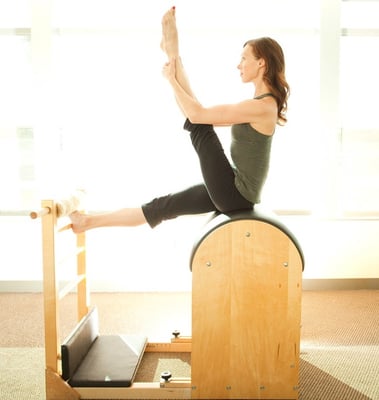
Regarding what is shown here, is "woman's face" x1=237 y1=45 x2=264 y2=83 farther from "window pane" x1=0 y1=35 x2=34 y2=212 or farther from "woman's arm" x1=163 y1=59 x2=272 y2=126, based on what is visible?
"window pane" x1=0 y1=35 x2=34 y2=212

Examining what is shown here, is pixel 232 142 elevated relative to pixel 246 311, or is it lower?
elevated

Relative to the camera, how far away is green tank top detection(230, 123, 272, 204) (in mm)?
1625

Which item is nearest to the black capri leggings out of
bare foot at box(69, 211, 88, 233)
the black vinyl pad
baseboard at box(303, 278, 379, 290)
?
bare foot at box(69, 211, 88, 233)

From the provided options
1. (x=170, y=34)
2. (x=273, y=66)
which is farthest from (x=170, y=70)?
(x=273, y=66)

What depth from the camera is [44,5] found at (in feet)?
9.22

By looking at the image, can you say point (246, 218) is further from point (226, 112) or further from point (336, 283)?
point (336, 283)

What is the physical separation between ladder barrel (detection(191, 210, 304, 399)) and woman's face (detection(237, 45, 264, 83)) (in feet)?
2.01

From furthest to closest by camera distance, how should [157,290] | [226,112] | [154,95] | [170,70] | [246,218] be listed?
[157,290] → [154,95] → [170,70] → [226,112] → [246,218]

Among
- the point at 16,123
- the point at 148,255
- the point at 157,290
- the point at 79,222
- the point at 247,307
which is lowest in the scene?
the point at 157,290

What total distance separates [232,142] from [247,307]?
0.61 meters

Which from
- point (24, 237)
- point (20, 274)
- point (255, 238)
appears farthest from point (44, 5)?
point (255, 238)

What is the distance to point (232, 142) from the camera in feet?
5.57

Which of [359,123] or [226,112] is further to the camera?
[359,123]

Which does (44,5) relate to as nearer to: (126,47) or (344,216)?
(126,47)
